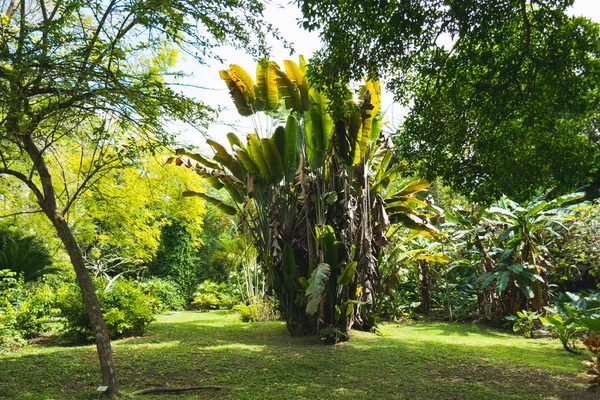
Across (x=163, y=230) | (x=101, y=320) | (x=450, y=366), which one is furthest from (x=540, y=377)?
(x=163, y=230)

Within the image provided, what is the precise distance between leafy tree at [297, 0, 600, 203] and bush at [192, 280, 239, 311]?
12890 millimetres

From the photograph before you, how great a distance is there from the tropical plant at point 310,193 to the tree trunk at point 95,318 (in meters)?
3.05

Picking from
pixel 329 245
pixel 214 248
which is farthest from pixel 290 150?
pixel 214 248

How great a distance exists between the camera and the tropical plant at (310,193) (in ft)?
25.2

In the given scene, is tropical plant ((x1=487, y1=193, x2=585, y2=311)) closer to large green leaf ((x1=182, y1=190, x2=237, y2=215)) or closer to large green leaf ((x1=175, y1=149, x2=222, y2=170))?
large green leaf ((x1=182, y1=190, x2=237, y2=215))

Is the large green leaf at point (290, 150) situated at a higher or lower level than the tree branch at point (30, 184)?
higher

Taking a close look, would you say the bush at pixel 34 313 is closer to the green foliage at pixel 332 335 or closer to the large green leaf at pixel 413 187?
the green foliage at pixel 332 335

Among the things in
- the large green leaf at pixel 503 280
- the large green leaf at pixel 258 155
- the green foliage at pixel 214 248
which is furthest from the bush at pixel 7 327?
the green foliage at pixel 214 248

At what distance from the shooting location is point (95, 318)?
184 inches

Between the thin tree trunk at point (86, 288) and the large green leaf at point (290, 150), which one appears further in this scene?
the large green leaf at point (290, 150)

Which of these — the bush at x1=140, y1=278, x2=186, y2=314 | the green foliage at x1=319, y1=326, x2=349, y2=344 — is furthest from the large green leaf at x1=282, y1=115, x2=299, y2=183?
the bush at x1=140, y1=278, x2=186, y2=314

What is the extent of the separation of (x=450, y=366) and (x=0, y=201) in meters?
12.3

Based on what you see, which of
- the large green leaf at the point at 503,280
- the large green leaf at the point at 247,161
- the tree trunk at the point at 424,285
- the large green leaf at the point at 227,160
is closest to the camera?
Answer: the large green leaf at the point at 247,161

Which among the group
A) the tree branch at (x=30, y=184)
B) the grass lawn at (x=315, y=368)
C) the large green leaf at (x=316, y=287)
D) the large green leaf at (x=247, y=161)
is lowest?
the grass lawn at (x=315, y=368)
